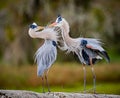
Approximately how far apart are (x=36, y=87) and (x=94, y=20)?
3.64 m

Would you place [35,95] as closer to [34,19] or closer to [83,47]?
[83,47]

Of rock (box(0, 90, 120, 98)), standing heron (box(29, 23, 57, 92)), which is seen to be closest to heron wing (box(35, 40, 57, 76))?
standing heron (box(29, 23, 57, 92))

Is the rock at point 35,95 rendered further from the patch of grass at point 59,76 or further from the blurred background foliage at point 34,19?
the blurred background foliage at point 34,19

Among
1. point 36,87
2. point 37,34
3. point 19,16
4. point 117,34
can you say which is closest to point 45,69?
point 37,34

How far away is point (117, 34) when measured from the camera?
26031 mm

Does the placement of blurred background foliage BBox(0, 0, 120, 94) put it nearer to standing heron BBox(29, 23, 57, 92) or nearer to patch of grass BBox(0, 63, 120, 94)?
patch of grass BBox(0, 63, 120, 94)

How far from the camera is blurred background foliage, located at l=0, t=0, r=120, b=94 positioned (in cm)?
2231

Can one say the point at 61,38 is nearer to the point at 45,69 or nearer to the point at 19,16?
the point at 45,69

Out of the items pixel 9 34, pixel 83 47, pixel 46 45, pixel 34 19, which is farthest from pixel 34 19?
pixel 46 45

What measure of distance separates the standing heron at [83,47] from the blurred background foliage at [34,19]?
488 inches

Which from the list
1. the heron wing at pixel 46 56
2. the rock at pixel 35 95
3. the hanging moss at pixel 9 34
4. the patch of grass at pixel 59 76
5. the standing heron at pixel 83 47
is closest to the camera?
the rock at pixel 35 95

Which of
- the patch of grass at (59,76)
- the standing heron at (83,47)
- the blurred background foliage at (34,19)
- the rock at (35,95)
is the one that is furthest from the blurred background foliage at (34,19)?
the rock at (35,95)

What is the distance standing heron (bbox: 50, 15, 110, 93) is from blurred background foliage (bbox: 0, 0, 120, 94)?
1239 cm

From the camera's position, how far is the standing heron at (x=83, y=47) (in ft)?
30.5
